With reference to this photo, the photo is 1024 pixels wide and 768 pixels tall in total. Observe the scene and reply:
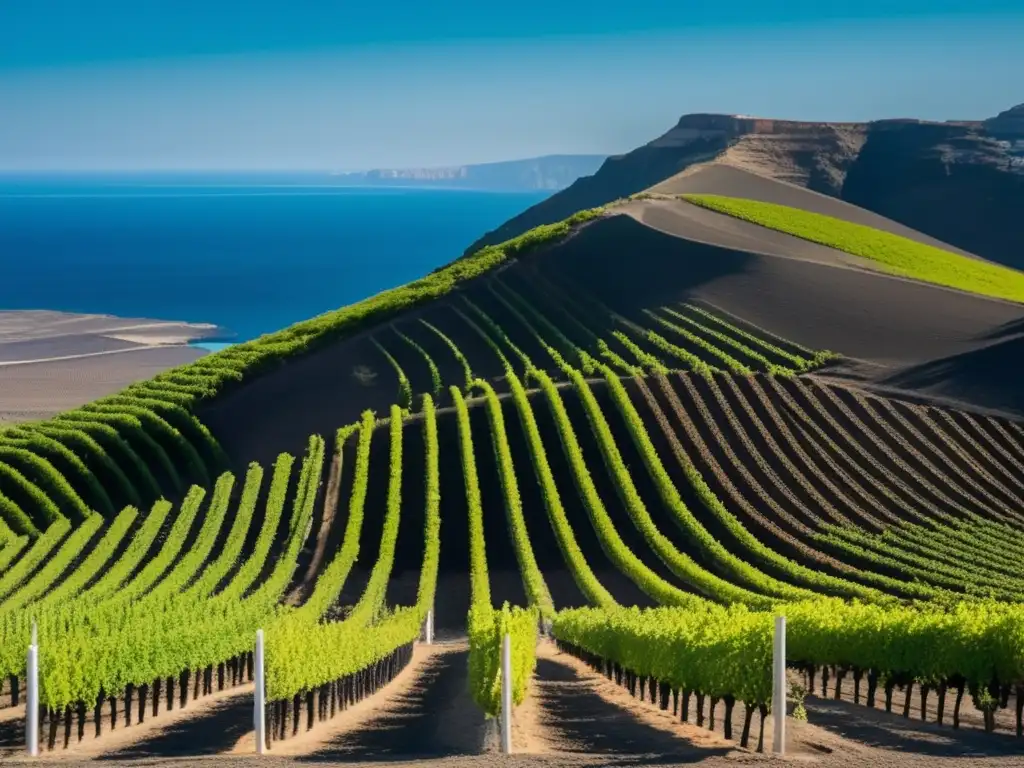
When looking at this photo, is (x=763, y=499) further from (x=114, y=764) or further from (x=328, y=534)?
(x=114, y=764)

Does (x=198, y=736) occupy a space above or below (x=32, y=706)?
below

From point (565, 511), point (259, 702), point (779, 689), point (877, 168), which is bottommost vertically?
point (565, 511)

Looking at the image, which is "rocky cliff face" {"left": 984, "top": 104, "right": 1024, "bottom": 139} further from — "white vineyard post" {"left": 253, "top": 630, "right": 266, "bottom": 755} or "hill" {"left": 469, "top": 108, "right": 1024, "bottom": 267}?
"white vineyard post" {"left": 253, "top": 630, "right": 266, "bottom": 755}

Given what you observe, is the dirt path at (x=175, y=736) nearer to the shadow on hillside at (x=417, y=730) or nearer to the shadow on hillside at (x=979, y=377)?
the shadow on hillside at (x=417, y=730)

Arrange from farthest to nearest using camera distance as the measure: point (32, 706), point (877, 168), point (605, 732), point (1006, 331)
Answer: point (877, 168)
point (1006, 331)
point (605, 732)
point (32, 706)

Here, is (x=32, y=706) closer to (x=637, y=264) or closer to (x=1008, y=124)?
(x=637, y=264)

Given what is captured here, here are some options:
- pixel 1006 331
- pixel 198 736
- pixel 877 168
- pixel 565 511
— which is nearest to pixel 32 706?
pixel 198 736

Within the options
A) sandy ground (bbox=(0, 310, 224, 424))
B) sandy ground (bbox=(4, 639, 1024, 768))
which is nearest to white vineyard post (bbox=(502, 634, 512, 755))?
sandy ground (bbox=(4, 639, 1024, 768))
